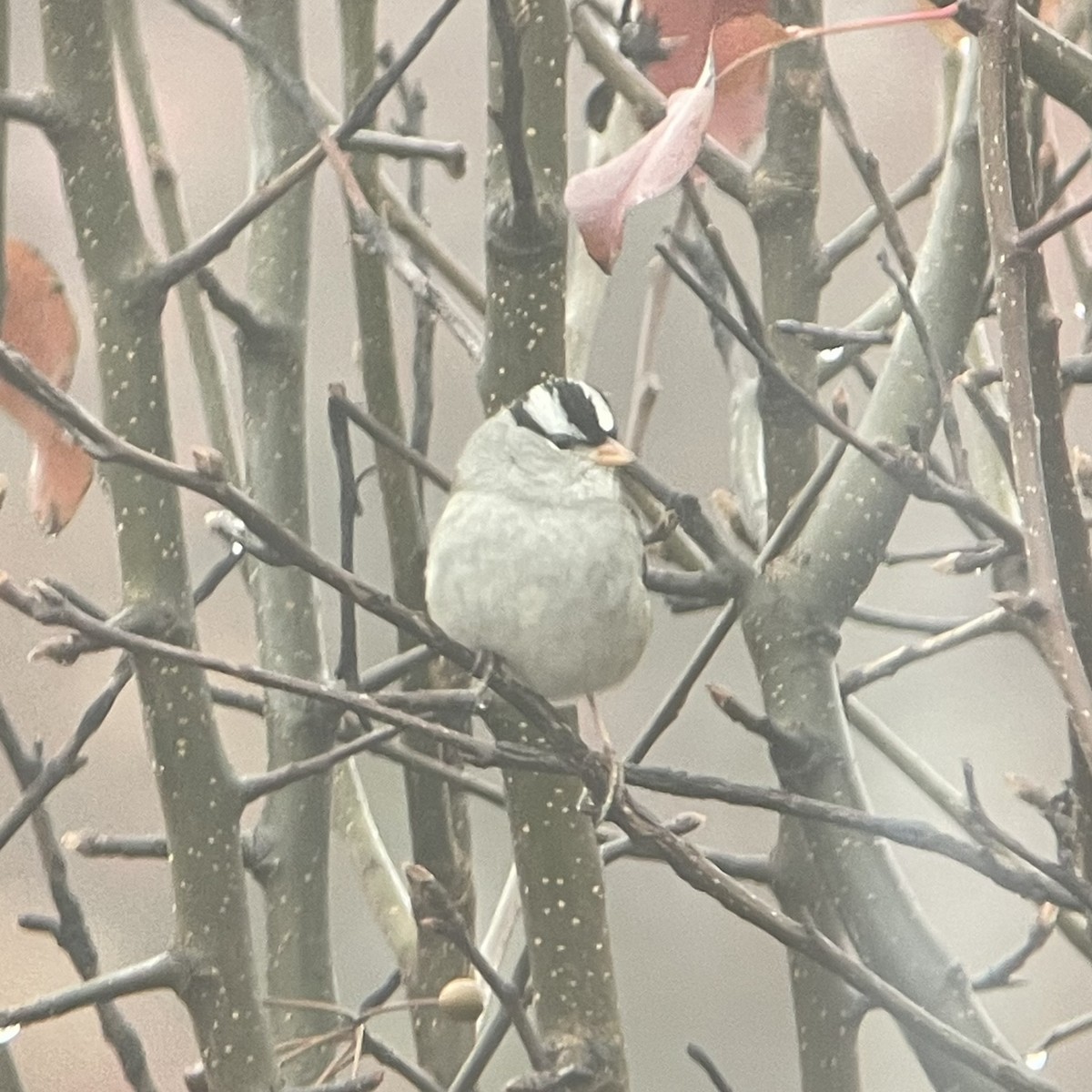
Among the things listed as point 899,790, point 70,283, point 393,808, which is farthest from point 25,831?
point 899,790

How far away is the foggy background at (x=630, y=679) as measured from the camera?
52.2 inches

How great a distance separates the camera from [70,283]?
4.37 feet

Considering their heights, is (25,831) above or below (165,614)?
below

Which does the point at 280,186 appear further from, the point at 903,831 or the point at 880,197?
the point at 903,831

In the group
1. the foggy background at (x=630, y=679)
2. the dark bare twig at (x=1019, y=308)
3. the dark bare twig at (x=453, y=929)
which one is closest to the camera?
the dark bare twig at (x=1019, y=308)

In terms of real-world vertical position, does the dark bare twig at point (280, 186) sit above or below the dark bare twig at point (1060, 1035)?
above

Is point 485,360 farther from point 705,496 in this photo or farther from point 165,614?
point 705,496

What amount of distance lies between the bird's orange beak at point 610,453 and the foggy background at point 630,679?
0.45m

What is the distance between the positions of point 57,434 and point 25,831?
69 centimetres

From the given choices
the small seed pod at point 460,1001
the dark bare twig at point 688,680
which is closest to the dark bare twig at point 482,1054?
the small seed pod at point 460,1001

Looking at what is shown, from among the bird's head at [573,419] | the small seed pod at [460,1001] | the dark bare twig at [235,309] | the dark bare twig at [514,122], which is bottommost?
the small seed pod at [460,1001]

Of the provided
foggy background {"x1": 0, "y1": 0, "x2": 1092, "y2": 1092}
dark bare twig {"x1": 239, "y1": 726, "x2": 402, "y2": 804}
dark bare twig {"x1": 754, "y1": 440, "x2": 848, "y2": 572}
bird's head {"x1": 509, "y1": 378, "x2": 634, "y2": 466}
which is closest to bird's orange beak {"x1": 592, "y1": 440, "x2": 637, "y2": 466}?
bird's head {"x1": 509, "y1": 378, "x2": 634, "y2": 466}

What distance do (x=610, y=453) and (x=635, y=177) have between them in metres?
0.46

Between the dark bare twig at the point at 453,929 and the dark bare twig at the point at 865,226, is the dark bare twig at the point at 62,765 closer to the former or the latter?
the dark bare twig at the point at 453,929
